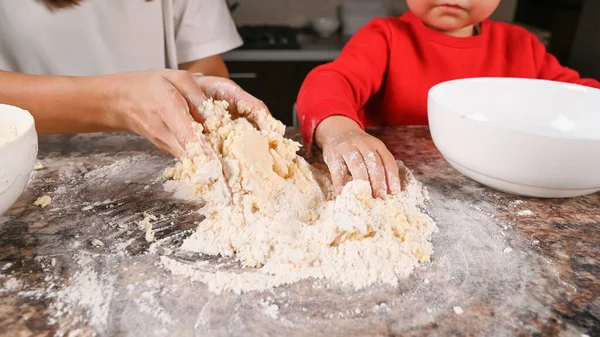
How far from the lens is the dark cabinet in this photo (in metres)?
2.23

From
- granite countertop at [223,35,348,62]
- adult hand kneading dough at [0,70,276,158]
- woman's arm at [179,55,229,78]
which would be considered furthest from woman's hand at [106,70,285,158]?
granite countertop at [223,35,348,62]

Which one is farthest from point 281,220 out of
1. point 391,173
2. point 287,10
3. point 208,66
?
point 287,10

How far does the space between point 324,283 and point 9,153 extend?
431 mm

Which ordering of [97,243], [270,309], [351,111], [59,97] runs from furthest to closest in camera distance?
1. [351,111]
2. [59,97]
3. [97,243]
4. [270,309]

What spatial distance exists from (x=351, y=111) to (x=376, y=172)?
0.26 metres

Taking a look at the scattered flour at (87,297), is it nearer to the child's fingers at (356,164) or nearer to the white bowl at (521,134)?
the child's fingers at (356,164)

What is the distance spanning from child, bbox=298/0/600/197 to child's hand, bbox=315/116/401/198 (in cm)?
26

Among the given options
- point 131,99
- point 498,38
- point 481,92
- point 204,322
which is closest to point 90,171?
point 131,99

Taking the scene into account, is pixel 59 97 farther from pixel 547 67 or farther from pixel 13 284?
pixel 547 67

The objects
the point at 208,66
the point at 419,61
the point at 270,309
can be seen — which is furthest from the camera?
the point at 208,66

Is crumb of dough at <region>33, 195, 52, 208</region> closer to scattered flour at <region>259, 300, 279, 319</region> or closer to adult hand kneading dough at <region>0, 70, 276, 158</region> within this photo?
adult hand kneading dough at <region>0, 70, 276, 158</region>

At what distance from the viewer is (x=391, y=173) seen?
77 centimetres

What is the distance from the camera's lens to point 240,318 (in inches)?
19.7

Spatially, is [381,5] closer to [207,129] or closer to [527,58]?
[527,58]
